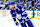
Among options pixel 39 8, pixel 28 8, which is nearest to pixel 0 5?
pixel 28 8

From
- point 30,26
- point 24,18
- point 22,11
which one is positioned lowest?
point 30,26

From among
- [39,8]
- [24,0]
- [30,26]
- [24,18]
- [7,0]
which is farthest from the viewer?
[7,0]

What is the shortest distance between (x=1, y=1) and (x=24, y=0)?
3.25 m

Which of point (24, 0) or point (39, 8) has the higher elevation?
point (24, 0)

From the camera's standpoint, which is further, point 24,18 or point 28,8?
point 28,8

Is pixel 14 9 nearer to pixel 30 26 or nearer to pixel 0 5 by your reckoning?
pixel 30 26

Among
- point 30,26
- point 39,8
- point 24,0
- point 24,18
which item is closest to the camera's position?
point 24,18

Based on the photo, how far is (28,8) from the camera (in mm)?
10047

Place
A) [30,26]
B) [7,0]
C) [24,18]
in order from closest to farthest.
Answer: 1. [24,18]
2. [30,26]
3. [7,0]

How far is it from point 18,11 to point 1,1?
35.8 ft

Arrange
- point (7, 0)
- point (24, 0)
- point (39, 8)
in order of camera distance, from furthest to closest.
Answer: point (7, 0) → point (24, 0) → point (39, 8)

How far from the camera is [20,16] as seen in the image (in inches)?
105

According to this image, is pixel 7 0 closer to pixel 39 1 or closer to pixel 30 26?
pixel 39 1

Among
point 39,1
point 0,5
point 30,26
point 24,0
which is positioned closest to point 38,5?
point 39,1
